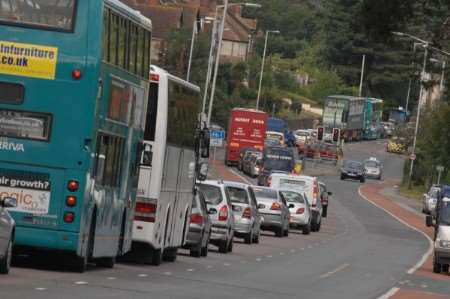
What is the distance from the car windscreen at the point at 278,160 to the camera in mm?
87625

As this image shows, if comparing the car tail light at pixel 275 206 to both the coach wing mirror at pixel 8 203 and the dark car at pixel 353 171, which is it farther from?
the dark car at pixel 353 171

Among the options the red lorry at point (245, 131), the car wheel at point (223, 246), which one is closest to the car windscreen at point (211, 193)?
the car wheel at point (223, 246)

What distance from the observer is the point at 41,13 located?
22359 mm

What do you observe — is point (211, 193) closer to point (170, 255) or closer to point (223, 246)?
point (223, 246)

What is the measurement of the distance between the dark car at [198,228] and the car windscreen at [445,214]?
6.44 m

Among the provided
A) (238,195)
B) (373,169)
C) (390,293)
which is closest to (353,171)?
(373,169)

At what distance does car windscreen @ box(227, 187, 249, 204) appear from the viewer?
42156 mm

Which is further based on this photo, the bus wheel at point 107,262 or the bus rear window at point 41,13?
the bus wheel at point 107,262

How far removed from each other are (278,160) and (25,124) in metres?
66.1

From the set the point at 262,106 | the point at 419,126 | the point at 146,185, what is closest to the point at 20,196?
the point at 146,185

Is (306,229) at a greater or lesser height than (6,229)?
lesser

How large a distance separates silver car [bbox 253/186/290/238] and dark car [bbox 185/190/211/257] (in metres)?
14.9

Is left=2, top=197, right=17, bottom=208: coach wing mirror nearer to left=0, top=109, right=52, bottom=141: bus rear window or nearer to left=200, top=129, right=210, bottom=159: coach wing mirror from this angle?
left=0, top=109, right=52, bottom=141: bus rear window

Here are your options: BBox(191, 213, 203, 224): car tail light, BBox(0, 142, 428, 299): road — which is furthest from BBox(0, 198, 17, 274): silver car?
BBox(191, 213, 203, 224): car tail light
